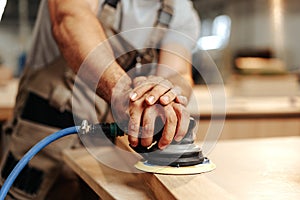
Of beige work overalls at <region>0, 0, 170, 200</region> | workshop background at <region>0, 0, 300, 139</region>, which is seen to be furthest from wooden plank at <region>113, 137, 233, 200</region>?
workshop background at <region>0, 0, 300, 139</region>

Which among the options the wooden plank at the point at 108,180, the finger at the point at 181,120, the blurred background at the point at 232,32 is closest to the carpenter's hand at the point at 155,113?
the finger at the point at 181,120

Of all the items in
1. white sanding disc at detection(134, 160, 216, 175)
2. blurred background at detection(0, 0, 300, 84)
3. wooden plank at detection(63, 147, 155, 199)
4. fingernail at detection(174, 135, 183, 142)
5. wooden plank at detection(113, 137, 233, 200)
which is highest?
blurred background at detection(0, 0, 300, 84)

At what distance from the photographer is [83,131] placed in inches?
34.2

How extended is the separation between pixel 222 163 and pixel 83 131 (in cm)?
35

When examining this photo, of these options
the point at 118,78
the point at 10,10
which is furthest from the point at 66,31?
the point at 10,10

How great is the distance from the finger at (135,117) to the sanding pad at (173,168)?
0.27ft

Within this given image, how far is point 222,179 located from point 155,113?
21 centimetres

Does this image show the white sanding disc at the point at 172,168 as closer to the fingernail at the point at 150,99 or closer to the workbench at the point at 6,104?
the fingernail at the point at 150,99

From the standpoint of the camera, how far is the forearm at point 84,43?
975mm

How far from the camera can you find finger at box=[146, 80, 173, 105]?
80cm

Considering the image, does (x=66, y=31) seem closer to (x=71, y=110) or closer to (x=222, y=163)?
(x=71, y=110)

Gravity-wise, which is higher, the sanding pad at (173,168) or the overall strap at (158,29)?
the overall strap at (158,29)

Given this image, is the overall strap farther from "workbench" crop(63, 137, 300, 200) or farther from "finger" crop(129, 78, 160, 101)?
"finger" crop(129, 78, 160, 101)

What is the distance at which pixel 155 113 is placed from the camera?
80 centimetres
